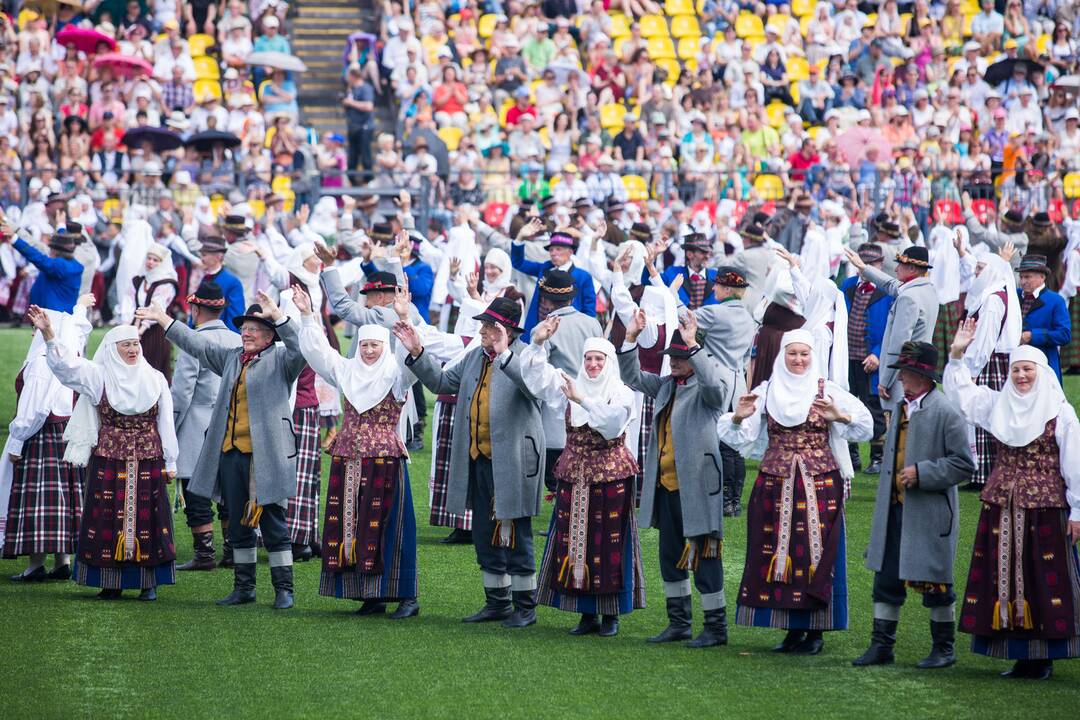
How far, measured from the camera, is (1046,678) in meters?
7.86

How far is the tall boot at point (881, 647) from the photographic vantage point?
26.4 ft

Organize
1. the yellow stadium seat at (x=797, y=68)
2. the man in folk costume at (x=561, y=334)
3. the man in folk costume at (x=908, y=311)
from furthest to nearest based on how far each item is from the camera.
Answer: the yellow stadium seat at (x=797, y=68) < the man in folk costume at (x=908, y=311) < the man in folk costume at (x=561, y=334)

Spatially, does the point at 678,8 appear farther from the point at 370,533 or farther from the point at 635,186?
the point at 370,533

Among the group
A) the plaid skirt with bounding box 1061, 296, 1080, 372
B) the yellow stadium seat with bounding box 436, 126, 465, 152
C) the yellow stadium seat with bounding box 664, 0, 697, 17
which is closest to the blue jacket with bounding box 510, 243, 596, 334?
the plaid skirt with bounding box 1061, 296, 1080, 372

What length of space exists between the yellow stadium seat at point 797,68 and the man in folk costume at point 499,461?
17.8 metres

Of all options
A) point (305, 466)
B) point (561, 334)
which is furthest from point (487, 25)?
point (305, 466)

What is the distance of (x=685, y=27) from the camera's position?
27.2 meters

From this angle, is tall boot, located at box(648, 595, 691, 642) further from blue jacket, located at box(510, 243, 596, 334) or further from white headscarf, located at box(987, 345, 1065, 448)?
blue jacket, located at box(510, 243, 596, 334)

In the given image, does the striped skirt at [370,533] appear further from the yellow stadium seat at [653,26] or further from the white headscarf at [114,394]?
the yellow stadium seat at [653,26]

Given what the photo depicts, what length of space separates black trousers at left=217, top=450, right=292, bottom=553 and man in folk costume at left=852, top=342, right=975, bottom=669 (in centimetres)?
338

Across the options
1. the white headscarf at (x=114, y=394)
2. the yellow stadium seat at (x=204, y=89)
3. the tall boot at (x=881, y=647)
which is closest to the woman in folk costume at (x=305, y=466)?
the white headscarf at (x=114, y=394)

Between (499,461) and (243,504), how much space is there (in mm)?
1584

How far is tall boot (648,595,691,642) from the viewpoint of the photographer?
8.57 metres

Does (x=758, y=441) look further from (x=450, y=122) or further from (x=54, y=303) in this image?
(x=450, y=122)
